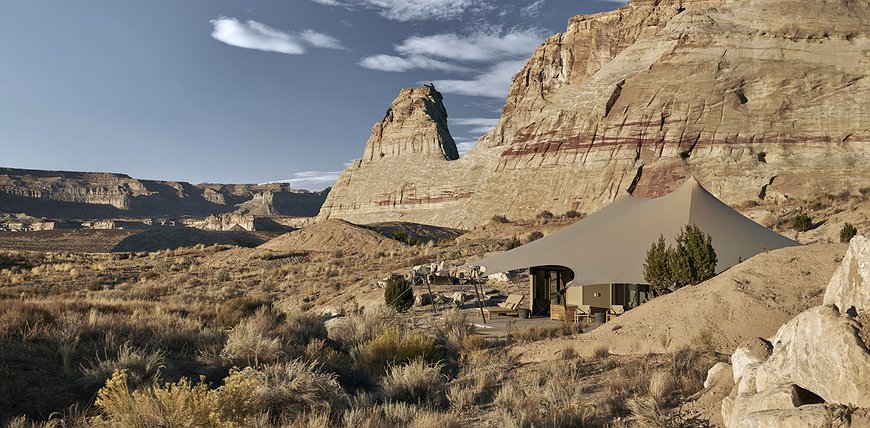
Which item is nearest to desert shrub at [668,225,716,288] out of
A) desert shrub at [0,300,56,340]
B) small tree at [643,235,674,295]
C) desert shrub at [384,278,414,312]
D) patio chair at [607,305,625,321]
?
small tree at [643,235,674,295]

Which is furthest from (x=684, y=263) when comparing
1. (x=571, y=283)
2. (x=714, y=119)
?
(x=714, y=119)

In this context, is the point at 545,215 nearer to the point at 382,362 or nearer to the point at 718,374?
the point at 382,362

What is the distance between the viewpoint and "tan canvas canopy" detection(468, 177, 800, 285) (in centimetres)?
1527

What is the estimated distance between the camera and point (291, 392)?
7.08 m

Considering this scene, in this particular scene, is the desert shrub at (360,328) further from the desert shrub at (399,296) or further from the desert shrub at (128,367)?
the desert shrub at (399,296)

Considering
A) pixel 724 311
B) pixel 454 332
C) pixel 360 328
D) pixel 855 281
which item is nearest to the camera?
pixel 855 281

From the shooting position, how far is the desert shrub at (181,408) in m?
5.45

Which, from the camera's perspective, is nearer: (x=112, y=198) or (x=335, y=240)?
(x=335, y=240)

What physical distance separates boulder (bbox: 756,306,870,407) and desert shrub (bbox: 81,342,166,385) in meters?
6.84

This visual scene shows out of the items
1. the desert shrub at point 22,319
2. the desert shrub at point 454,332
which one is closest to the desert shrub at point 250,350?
the desert shrub at point 22,319

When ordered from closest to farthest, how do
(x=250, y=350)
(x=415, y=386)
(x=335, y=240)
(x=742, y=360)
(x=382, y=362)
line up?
(x=742, y=360)
(x=415, y=386)
(x=250, y=350)
(x=382, y=362)
(x=335, y=240)

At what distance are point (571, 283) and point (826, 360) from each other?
10.1 m

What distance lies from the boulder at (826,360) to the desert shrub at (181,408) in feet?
15.7

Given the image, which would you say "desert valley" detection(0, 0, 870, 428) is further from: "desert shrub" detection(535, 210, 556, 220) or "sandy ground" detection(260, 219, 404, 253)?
"desert shrub" detection(535, 210, 556, 220)
